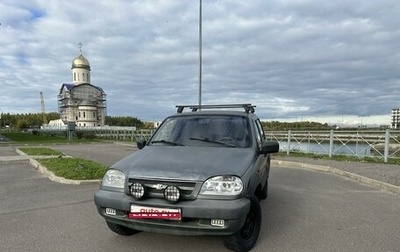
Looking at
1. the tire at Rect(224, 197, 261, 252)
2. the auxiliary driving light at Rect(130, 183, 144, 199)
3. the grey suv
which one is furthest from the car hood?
the tire at Rect(224, 197, 261, 252)

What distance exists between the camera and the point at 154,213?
3.63 metres

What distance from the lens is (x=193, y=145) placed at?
4.72 m

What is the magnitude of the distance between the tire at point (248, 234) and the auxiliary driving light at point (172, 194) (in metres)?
0.83

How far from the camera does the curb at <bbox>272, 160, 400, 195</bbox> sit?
8188 millimetres

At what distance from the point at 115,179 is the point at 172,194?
0.85 m

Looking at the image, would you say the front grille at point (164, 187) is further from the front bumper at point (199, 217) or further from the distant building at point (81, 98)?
the distant building at point (81, 98)

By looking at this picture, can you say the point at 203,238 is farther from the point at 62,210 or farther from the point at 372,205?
the point at 372,205

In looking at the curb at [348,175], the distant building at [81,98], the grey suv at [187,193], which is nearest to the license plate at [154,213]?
the grey suv at [187,193]

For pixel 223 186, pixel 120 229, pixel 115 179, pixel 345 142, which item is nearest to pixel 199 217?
pixel 223 186

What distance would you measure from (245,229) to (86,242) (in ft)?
6.90

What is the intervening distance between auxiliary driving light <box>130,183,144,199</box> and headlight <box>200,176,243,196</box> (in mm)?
684

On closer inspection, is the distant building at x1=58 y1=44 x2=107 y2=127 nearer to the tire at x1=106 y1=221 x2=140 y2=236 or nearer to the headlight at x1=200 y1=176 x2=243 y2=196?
the tire at x1=106 y1=221 x2=140 y2=236

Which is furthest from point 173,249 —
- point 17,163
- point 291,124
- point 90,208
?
point 291,124

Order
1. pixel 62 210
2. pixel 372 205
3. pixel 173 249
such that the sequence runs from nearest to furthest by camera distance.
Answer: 1. pixel 173 249
2. pixel 62 210
3. pixel 372 205
